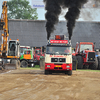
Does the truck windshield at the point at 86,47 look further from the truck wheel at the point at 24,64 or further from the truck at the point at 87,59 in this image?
the truck wheel at the point at 24,64

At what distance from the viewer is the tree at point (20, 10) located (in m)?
71.9

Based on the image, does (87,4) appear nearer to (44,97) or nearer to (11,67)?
(11,67)

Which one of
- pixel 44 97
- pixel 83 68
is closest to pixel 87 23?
pixel 83 68

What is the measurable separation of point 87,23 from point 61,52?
91.2ft

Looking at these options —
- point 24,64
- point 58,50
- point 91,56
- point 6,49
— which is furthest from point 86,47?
point 58,50

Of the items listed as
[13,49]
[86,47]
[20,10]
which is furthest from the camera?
[20,10]

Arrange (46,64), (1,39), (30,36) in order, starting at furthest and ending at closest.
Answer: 1. (30,36)
2. (1,39)
3. (46,64)

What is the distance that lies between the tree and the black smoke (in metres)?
45.6

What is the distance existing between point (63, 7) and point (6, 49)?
7596 mm

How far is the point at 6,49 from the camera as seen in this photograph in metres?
24.6

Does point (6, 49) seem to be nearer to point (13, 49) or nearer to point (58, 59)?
point (13, 49)

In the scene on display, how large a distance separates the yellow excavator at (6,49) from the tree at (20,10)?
47140 mm

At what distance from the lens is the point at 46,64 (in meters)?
17.3

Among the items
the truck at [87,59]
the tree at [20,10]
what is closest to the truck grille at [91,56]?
the truck at [87,59]
